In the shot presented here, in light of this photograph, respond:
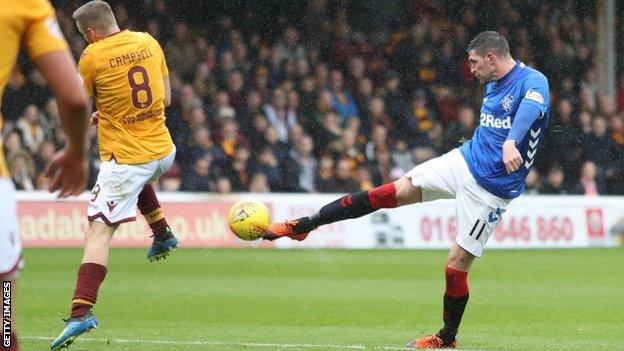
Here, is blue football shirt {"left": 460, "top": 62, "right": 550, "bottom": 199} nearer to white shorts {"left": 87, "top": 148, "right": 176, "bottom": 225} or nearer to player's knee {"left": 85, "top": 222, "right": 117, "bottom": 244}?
white shorts {"left": 87, "top": 148, "right": 176, "bottom": 225}

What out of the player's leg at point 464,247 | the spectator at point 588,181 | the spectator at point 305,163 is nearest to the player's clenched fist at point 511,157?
the player's leg at point 464,247

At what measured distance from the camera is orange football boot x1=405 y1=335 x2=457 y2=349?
8.62 meters

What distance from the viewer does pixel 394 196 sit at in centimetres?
890

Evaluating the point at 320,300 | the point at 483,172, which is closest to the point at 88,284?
the point at 483,172

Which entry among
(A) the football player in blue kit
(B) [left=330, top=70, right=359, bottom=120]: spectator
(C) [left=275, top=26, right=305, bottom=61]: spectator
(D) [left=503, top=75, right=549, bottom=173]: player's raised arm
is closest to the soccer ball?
(A) the football player in blue kit

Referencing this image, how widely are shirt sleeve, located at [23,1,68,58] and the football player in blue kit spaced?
172 inches

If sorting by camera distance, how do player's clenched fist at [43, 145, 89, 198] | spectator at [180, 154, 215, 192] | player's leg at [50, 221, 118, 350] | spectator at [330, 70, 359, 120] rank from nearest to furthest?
1. player's clenched fist at [43, 145, 89, 198]
2. player's leg at [50, 221, 118, 350]
3. spectator at [180, 154, 215, 192]
4. spectator at [330, 70, 359, 120]

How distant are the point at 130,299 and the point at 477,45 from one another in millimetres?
4698

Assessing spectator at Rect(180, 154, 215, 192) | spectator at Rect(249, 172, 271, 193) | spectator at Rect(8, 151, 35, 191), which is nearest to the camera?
spectator at Rect(8, 151, 35, 191)

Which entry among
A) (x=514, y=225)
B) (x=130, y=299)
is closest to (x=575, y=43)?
(x=514, y=225)

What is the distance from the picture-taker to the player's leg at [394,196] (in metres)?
8.81

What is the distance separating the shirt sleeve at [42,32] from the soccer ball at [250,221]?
14.5 feet

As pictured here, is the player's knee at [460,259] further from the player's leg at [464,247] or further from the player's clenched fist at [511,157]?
the player's clenched fist at [511,157]

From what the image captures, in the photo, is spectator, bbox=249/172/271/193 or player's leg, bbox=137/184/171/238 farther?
spectator, bbox=249/172/271/193
